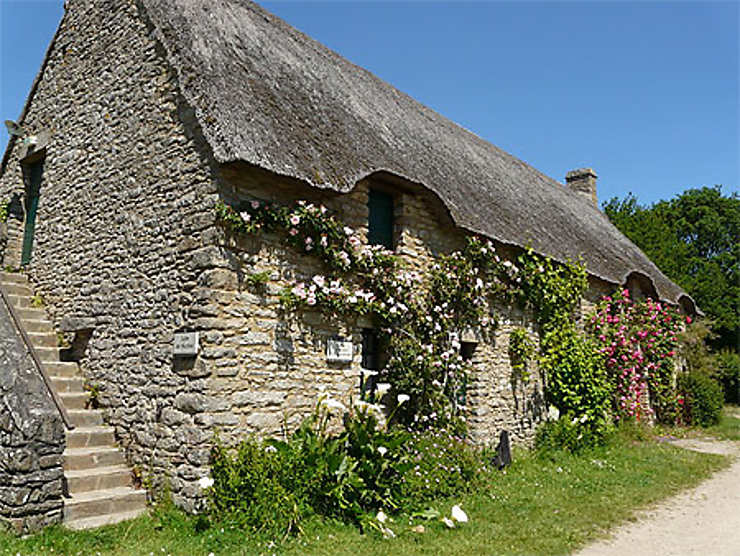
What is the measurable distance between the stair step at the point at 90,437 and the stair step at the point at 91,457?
0.26 feet

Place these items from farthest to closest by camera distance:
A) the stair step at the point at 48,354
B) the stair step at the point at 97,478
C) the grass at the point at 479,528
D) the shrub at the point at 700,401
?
the shrub at the point at 700,401
the stair step at the point at 48,354
the stair step at the point at 97,478
the grass at the point at 479,528

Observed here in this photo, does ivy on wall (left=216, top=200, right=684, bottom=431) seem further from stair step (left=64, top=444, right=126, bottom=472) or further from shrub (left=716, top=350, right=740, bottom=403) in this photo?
shrub (left=716, top=350, right=740, bottom=403)

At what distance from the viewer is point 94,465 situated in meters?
6.50

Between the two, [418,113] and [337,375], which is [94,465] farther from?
[418,113]

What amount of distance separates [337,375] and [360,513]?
177cm

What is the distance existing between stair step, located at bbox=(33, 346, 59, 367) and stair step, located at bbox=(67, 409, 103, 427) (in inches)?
42.0

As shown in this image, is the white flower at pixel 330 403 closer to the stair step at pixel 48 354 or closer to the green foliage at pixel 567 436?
the stair step at pixel 48 354

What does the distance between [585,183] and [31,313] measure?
17600mm

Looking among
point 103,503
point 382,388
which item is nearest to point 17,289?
point 103,503

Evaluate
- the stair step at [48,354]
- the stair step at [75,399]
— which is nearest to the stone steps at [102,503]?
the stair step at [75,399]

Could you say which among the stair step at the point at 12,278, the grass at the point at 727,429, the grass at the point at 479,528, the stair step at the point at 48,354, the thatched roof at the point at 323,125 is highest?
the thatched roof at the point at 323,125

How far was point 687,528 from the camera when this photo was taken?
254 inches

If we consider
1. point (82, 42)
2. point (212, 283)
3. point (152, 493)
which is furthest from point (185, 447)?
point (82, 42)

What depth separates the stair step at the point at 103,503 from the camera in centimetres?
564
